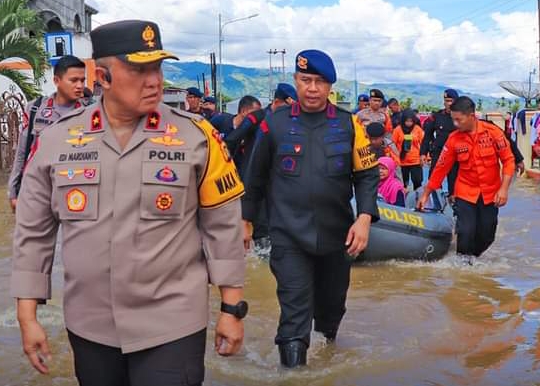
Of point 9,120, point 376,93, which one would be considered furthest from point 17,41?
point 376,93

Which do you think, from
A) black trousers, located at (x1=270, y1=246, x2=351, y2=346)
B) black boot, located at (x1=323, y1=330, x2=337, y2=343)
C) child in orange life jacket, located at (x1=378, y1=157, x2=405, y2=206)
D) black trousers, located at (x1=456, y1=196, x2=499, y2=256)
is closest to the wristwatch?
black trousers, located at (x1=270, y1=246, x2=351, y2=346)

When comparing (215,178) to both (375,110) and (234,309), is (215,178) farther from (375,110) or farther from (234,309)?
(375,110)

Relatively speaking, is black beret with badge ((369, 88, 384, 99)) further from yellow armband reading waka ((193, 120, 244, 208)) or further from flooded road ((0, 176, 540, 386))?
yellow armband reading waka ((193, 120, 244, 208))

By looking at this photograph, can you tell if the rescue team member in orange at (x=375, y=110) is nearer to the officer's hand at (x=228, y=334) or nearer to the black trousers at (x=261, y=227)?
the black trousers at (x=261, y=227)

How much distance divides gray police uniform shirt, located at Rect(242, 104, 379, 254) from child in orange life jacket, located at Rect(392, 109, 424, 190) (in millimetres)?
8373

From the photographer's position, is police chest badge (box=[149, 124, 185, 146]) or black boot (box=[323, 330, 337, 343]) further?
black boot (box=[323, 330, 337, 343])

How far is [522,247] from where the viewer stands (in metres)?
9.10

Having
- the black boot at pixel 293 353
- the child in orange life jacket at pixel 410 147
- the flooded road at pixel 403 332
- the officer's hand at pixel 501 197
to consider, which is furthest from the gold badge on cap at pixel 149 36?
the child in orange life jacket at pixel 410 147

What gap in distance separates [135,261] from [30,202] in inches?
17.2

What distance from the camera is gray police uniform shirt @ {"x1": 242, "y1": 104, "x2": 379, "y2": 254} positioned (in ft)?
14.4

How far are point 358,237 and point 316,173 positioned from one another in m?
0.44

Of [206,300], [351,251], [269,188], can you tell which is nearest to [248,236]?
[269,188]

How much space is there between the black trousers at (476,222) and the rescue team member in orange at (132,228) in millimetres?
4888

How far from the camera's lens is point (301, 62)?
14.4ft
